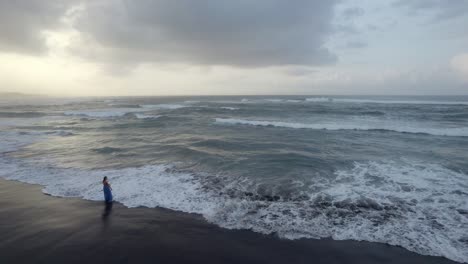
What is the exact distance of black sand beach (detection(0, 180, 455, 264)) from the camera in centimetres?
559

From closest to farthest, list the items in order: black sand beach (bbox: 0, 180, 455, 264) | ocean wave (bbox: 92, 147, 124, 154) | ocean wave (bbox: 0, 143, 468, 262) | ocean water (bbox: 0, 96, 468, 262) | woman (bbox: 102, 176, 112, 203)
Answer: black sand beach (bbox: 0, 180, 455, 264), ocean wave (bbox: 0, 143, 468, 262), ocean water (bbox: 0, 96, 468, 262), woman (bbox: 102, 176, 112, 203), ocean wave (bbox: 92, 147, 124, 154)

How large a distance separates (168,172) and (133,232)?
203 inches

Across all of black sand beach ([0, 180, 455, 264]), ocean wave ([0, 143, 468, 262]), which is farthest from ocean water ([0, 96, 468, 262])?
black sand beach ([0, 180, 455, 264])

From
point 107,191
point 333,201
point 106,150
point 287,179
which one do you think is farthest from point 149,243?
point 106,150

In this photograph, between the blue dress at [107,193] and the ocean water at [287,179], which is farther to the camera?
the blue dress at [107,193]

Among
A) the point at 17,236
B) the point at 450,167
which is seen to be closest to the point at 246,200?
the point at 17,236

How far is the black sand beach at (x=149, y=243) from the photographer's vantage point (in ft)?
18.3

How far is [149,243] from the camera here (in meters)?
6.11

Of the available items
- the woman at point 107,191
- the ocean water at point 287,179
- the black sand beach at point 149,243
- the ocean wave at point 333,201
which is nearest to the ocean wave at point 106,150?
the ocean water at point 287,179

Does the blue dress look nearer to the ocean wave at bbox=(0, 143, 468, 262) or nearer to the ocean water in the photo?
the ocean wave at bbox=(0, 143, 468, 262)

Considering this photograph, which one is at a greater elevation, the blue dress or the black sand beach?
the blue dress

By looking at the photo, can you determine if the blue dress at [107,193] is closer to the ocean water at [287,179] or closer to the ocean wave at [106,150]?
the ocean water at [287,179]

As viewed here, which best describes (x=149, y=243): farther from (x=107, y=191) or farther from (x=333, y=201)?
(x=333, y=201)

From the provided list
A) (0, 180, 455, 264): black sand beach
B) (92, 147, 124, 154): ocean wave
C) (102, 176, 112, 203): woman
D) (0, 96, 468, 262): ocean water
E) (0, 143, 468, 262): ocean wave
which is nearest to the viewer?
(0, 180, 455, 264): black sand beach
